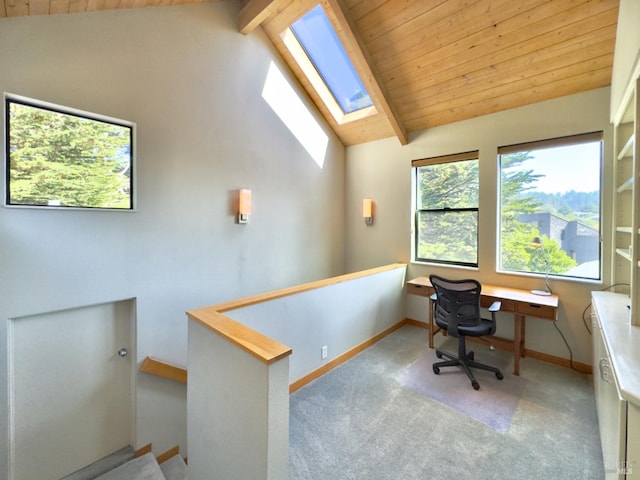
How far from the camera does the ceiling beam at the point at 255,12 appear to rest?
120 inches

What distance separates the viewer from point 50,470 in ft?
7.55

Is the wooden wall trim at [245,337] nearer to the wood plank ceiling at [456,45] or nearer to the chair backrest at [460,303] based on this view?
the chair backrest at [460,303]

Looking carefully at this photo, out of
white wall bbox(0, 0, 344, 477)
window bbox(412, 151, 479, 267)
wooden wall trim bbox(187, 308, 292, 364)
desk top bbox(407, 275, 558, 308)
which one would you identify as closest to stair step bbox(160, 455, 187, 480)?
white wall bbox(0, 0, 344, 477)

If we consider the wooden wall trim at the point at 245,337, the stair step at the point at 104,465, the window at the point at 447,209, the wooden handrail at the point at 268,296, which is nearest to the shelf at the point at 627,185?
the window at the point at 447,209

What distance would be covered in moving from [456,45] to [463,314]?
9.41ft

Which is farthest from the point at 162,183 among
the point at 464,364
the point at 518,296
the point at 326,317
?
the point at 518,296

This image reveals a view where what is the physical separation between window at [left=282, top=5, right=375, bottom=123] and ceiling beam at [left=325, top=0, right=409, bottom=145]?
1.22 feet

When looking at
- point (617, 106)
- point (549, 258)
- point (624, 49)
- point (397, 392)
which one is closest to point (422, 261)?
point (549, 258)

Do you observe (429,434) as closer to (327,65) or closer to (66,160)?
(66,160)

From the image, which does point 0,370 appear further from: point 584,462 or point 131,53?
point 584,462

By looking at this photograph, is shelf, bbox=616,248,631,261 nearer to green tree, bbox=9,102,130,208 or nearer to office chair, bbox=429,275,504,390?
office chair, bbox=429,275,504,390

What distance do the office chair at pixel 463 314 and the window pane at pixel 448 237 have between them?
3.74 feet

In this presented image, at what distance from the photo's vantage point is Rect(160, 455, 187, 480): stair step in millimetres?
2541

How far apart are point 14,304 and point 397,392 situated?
3.20 m
